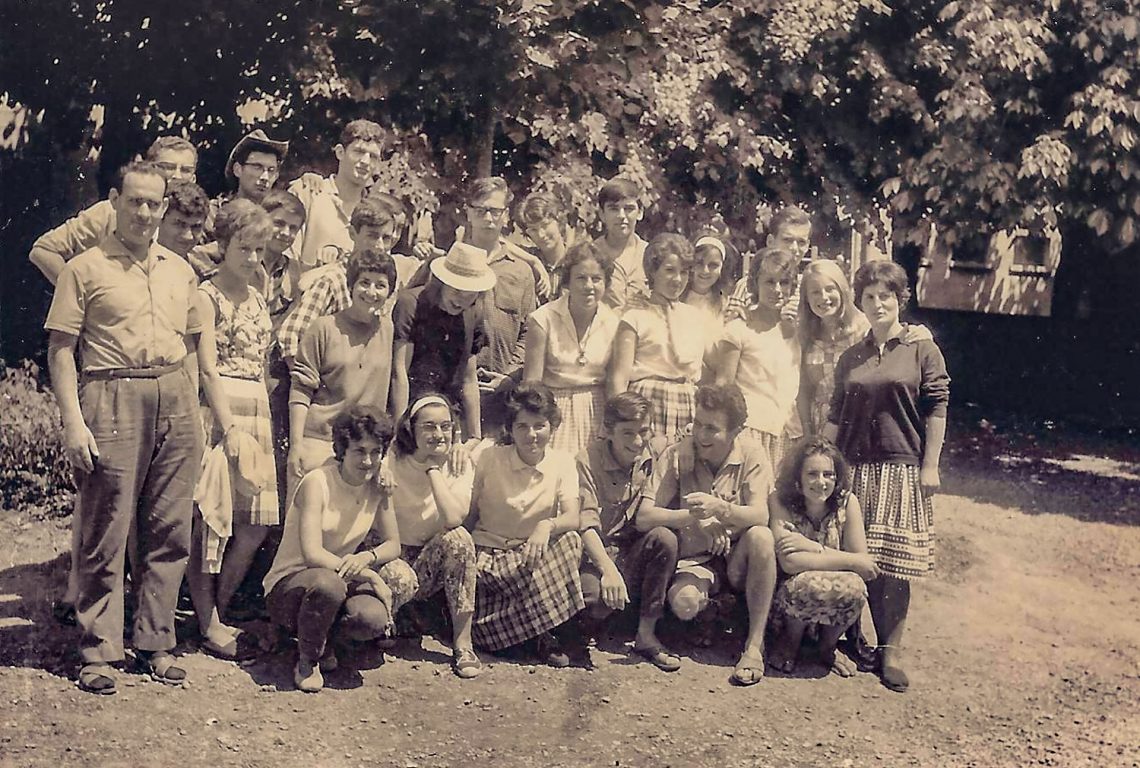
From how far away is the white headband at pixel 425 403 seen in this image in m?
4.52

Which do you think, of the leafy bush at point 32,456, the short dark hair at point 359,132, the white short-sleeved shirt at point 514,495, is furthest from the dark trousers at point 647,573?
the leafy bush at point 32,456

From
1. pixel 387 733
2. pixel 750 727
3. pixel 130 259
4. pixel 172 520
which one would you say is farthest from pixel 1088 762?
pixel 130 259

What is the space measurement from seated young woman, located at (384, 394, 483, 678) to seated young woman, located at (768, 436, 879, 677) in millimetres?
1128

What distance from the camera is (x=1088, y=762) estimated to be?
13.6 ft

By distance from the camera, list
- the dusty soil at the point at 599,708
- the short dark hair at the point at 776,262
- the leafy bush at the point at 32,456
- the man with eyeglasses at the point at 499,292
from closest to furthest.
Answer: the dusty soil at the point at 599,708, the short dark hair at the point at 776,262, the man with eyeglasses at the point at 499,292, the leafy bush at the point at 32,456

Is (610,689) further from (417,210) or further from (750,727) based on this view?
(417,210)

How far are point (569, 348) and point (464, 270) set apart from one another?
1.66ft

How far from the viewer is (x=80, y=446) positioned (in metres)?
4.02

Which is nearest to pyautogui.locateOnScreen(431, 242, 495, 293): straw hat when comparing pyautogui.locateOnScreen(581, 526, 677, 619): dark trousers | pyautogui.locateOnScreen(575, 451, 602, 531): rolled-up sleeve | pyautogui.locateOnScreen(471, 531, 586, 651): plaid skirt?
pyautogui.locateOnScreen(575, 451, 602, 531): rolled-up sleeve

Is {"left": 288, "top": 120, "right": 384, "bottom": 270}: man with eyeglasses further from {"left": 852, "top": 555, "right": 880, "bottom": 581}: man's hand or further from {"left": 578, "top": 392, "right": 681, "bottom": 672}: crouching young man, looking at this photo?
{"left": 852, "top": 555, "right": 880, "bottom": 581}: man's hand

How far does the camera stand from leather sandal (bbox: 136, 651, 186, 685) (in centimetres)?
421

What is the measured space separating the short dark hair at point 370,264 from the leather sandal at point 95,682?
1559 mm

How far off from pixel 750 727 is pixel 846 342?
5.58 feet

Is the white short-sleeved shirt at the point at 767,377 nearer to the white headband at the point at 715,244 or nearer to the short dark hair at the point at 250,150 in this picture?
the white headband at the point at 715,244
